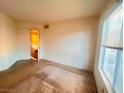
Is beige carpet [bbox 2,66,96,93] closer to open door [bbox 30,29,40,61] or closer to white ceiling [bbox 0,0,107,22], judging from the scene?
white ceiling [bbox 0,0,107,22]

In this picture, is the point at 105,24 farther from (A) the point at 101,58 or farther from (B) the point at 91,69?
(B) the point at 91,69

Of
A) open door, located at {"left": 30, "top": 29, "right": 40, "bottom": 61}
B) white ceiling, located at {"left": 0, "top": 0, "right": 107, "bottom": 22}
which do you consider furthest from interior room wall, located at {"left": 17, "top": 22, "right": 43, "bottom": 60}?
white ceiling, located at {"left": 0, "top": 0, "right": 107, "bottom": 22}

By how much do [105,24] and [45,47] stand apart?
3.78m

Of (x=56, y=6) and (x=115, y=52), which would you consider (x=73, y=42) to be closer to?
(x=56, y=6)

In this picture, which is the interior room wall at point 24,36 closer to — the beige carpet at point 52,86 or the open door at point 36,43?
the open door at point 36,43

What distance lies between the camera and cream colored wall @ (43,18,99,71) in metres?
3.78

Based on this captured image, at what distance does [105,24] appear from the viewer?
8.52ft

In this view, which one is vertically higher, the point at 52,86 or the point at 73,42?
the point at 73,42

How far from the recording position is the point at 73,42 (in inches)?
166

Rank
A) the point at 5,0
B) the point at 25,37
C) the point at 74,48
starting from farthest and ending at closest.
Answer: the point at 25,37 → the point at 74,48 → the point at 5,0

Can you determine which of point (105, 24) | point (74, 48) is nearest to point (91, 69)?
point (74, 48)

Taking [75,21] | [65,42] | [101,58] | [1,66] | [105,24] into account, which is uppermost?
[75,21]

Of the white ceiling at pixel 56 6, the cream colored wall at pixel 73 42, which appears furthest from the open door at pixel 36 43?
the white ceiling at pixel 56 6

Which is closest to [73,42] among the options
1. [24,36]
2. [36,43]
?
[24,36]
